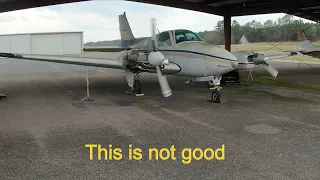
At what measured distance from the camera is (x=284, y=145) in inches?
243

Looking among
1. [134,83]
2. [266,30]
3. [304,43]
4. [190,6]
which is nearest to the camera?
[134,83]

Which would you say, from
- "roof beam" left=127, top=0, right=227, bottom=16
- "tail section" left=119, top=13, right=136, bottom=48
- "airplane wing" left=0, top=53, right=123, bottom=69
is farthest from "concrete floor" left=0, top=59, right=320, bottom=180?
"roof beam" left=127, top=0, right=227, bottom=16

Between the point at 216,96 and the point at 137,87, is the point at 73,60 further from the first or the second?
the point at 216,96

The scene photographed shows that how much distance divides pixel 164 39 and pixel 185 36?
2.93 feet

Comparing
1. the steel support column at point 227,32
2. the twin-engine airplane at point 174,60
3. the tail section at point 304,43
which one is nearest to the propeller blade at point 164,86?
the twin-engine airplane at point 174,60

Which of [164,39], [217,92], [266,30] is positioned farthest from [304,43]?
[164,39]

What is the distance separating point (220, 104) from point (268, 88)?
5.29 meters

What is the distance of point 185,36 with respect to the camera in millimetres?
11648

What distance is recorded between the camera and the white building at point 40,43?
60406 millimetres

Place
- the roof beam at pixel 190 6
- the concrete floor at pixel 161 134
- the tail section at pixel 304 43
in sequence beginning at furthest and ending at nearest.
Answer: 1. the tail section at pixel 304 43
2. the roof beam at pixel 190 6
3. the concrete floor at pixel 161 134

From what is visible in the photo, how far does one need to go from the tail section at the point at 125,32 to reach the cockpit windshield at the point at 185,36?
216 inches

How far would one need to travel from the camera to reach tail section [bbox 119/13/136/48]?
17.0 m

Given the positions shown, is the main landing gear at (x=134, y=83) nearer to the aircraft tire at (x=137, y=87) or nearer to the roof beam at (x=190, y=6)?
the aircraft tire at (x=137, y=87)

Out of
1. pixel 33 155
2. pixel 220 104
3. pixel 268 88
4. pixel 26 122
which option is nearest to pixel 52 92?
pixel 26 122
